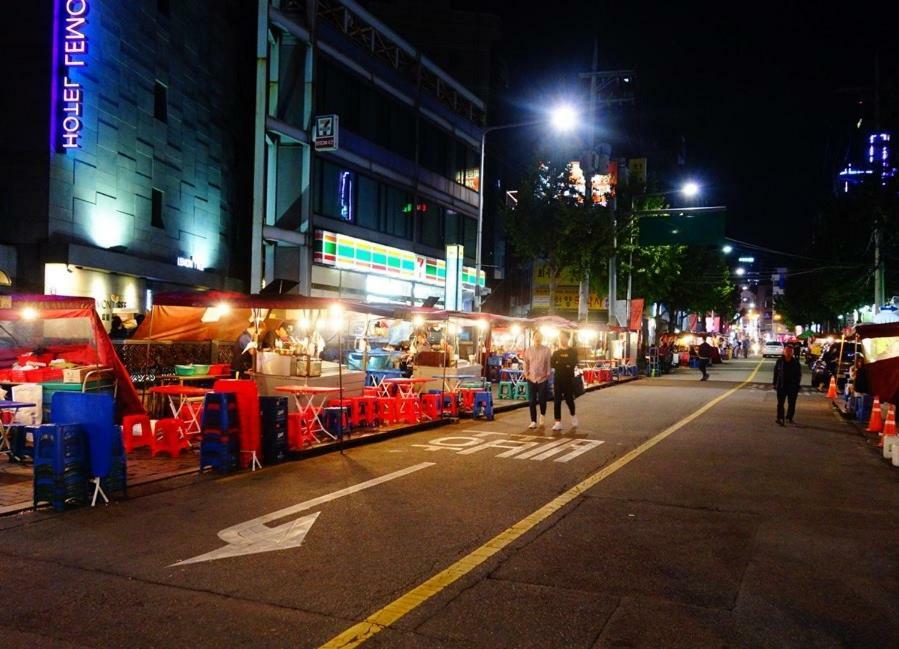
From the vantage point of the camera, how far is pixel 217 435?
9719 mm

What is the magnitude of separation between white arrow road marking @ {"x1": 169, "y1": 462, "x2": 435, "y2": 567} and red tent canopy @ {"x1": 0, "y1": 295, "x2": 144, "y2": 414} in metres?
5.03

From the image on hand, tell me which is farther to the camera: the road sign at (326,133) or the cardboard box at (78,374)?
the road sign at (326,133)

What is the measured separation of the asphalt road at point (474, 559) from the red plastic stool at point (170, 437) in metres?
1.69

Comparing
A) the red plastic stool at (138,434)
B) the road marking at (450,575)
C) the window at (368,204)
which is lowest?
the road marking at (450,575)

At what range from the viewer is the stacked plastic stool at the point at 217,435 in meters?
9.69

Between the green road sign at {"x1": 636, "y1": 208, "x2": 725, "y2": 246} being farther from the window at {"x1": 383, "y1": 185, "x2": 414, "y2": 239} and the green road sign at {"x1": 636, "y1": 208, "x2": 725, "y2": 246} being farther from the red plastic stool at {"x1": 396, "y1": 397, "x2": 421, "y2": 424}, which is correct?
the red plastic stool at {"x1": 396, "y1": 397, "x2": 421, "y2": 424}

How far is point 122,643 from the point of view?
14.3 feet

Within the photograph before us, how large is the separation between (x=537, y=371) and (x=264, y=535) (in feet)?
29.6

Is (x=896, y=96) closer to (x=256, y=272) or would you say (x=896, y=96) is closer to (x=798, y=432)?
(x=798, y=432)

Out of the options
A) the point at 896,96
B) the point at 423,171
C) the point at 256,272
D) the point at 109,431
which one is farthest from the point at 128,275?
the point at 896,96

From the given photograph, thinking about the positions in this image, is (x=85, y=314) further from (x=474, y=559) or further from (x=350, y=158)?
(x=350, y=158)

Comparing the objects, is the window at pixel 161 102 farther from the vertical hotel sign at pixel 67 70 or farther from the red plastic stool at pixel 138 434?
the red plastic stool at pixel 138 434

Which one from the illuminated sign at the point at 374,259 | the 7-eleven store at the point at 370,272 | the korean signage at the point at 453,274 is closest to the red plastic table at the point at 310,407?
the korean signage at the point at 453,274

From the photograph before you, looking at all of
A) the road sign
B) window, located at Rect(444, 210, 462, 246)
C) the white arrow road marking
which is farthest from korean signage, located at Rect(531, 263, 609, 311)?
the white arrow road marking
